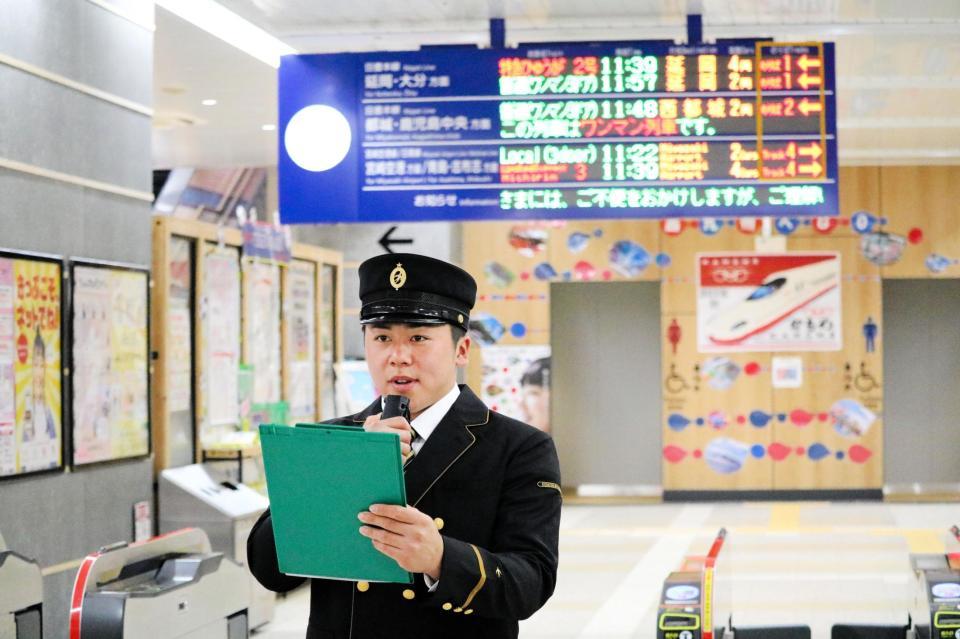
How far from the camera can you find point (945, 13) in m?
7.07

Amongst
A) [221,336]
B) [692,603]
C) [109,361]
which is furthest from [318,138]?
[692,603]

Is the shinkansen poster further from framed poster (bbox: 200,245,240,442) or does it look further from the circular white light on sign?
the circular white light on sign

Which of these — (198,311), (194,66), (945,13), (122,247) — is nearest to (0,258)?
(122,247)

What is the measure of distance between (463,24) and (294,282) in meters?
2.61

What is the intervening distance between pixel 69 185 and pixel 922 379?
10.7m

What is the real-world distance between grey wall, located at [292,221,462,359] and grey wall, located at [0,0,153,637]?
5.54m

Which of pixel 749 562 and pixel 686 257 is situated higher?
pixel 686 257

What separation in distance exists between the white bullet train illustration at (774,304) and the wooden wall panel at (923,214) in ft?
2.16

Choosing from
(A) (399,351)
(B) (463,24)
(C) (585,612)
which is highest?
(B) (463,24)

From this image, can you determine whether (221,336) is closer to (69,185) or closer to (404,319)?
(69,185)

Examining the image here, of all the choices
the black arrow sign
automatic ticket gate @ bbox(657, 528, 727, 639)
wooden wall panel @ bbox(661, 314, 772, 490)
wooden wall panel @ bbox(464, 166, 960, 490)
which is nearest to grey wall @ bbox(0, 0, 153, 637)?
automatic ticket gate @ bbox(657, 528, 727, 639)

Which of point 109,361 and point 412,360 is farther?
point 109,361

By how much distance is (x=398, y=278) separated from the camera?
6.82 feet

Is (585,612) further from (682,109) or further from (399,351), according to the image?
(399,351)
